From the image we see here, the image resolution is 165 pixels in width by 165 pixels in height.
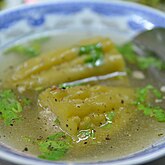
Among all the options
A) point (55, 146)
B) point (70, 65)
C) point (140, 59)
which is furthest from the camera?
point (140, 59)

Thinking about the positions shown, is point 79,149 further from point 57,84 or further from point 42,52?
point 42,52

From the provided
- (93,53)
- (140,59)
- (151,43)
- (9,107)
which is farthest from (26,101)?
(151,43)

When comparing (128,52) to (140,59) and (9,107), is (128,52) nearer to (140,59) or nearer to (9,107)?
(140,59)

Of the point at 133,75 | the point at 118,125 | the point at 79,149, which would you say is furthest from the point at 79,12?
the point at 79,149

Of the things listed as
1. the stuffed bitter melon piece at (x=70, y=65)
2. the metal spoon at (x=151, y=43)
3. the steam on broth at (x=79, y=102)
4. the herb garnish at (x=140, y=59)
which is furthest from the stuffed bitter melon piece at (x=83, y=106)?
the metal spoon at (x=151, y=43)

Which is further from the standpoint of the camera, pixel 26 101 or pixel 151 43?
pixel 151 43

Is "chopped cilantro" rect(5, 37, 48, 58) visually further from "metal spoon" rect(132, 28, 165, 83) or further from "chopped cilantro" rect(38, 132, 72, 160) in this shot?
"chopped cilantro" rect(38, 132, 72, 160)

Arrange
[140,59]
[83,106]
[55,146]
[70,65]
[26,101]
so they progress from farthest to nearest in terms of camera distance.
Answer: [140,59] < [70,65] < [26,101] < [83,106] < [55,146]
